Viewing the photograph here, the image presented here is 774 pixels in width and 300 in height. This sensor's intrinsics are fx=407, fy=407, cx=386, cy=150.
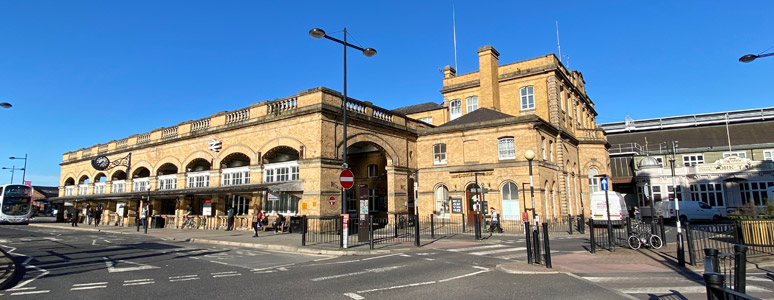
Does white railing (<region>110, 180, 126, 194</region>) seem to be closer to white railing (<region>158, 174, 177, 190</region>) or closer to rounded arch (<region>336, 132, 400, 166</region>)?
white railing (<region>158, 174, 177, 190</region>)

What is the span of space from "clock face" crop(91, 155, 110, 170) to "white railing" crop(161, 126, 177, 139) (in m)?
6.95

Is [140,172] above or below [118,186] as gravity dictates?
above

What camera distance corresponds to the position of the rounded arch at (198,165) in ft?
90.6

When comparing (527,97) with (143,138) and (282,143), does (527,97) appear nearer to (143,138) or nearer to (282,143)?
(282,143)

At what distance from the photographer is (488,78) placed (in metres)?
32.9

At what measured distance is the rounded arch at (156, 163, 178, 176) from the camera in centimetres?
3018

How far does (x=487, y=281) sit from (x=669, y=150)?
46926mm

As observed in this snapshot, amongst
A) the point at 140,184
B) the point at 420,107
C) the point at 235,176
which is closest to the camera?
the point at 235,176

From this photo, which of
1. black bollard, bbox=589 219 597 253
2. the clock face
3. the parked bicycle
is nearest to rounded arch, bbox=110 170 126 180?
the clock face

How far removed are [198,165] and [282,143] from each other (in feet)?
35.8

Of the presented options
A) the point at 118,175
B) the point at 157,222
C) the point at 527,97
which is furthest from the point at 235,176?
the point at 527,97

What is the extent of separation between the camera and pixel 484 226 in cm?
2125

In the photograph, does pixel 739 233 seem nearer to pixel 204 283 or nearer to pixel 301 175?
pixel 204 283


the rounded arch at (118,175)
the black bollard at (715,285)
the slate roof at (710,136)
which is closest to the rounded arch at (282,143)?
the black bollard at (715,285)
